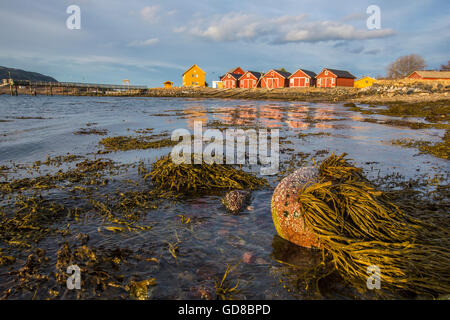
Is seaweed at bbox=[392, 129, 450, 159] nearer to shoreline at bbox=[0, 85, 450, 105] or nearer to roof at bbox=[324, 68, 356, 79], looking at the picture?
shoreline at bbox=[0, 85, 450, 105]

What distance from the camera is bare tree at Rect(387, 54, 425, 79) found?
329 feet

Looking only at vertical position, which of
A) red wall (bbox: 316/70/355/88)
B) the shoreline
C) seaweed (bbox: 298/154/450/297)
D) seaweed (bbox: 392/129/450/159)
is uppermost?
red wall (bbox: 316/70/355/88)

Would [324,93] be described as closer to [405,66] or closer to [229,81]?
[229,81]

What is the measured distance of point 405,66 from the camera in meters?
104

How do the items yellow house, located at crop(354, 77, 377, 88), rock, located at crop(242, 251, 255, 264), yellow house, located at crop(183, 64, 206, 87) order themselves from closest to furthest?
rock, located at crop(242, 251, 255, 264) < yellow house, located at crop(354, 77, 377, 88) < yellow house, located at crop(183, 64, 206, 87)

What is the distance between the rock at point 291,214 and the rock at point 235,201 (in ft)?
3.71

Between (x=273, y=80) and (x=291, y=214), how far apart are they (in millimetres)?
75871

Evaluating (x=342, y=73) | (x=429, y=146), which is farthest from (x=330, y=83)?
(x=429, y=146)

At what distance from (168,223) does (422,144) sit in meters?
11.9

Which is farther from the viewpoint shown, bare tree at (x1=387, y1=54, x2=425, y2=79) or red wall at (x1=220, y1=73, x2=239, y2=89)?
bare tree at (x1=387, y1=54, x2=425, y2=79)

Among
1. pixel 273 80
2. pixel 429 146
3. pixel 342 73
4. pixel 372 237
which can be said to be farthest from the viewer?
pixel 273 80

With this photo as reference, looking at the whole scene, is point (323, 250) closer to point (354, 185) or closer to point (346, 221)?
point (346, 221)

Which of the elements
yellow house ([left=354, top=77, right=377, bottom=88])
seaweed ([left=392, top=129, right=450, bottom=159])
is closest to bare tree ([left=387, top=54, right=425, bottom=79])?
yellow house ([left=354, top=77, right=377, bottom=88])

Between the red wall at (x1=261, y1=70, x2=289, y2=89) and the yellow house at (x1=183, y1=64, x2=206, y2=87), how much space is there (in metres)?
25.0
